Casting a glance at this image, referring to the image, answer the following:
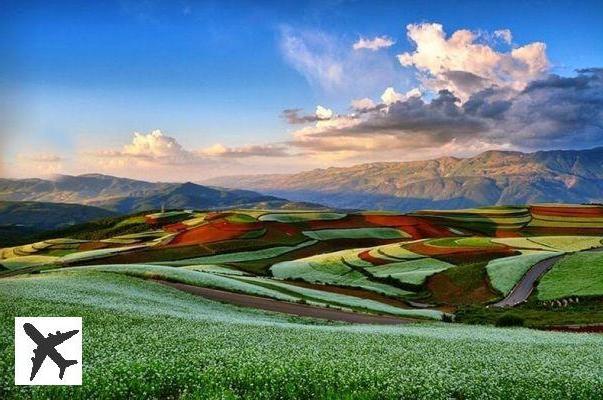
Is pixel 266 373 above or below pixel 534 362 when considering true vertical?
above

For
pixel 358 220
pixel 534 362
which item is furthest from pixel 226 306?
pixel 358 220

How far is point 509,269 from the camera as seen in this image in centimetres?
9038

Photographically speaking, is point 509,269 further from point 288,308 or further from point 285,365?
point 285,365

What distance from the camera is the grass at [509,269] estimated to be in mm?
84188

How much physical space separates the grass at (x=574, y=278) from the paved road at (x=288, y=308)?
1135 inches

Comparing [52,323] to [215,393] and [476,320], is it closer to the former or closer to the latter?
[215,393]

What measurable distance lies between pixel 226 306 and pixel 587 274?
58.7 meters

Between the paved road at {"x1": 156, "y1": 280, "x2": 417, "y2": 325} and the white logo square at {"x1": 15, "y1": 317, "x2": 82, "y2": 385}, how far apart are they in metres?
42.5

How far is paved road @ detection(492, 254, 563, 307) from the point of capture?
76.9 metres

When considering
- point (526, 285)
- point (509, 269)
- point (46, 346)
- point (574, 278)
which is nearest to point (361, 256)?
point (509, 269)

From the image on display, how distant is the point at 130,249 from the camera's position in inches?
5335

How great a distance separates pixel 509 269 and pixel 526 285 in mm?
7489

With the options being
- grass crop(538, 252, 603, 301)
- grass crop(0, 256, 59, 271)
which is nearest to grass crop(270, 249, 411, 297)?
grass crop(538, 252, 603, 301)

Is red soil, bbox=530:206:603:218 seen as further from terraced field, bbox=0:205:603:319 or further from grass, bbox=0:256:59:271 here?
grass, bbox=0:256:59:271
